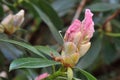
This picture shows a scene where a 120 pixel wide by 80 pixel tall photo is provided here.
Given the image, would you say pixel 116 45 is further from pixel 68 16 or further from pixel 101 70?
pixel 101 70

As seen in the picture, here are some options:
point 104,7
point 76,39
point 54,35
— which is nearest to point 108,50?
point 104,7

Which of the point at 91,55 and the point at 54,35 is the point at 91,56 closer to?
the point at 91,55

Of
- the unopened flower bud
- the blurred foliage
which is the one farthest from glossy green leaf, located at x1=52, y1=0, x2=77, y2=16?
the unopened flower bud

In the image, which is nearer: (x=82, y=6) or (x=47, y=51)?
(x=47, y=51)

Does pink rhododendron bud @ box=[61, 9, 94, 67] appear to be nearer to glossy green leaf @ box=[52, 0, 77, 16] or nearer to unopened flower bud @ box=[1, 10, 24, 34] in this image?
unopened flower bud @ box=[1, 10, 24, 34]

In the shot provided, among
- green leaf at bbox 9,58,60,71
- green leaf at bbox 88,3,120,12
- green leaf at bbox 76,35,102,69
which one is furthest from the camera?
green leaf at bbox 88,3,120,12

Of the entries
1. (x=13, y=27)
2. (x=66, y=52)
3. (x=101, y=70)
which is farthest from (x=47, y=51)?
(x=101, y=70)

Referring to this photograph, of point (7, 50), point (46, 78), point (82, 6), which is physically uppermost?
point (82, 6)

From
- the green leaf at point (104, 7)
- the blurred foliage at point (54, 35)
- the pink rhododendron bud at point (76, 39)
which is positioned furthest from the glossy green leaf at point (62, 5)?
the pink rhododendron bud at point (76, 39)
